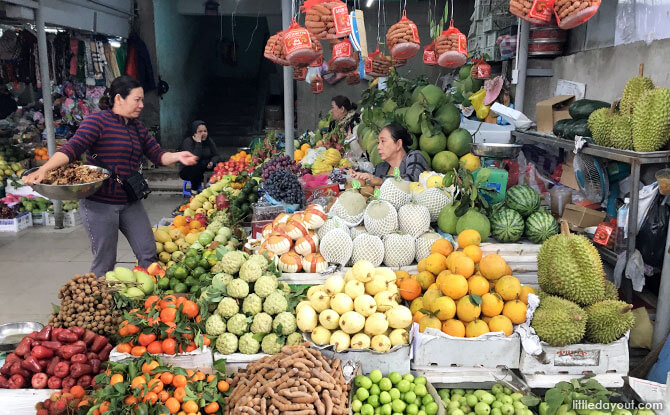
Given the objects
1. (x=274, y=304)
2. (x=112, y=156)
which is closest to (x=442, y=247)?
(x=274, y=304)

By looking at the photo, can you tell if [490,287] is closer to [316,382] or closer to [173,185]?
[316,382]

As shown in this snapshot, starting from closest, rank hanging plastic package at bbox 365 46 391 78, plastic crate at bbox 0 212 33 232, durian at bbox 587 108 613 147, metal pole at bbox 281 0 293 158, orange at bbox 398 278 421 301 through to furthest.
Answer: orange at bbox 398 278 421 301
durian at bbox 587 108 613 147
metal pole at bbox 281 0 293 158
hanging plastic package at bbox 365 46 391 78
plastic crate at bbox 0 212 33 232

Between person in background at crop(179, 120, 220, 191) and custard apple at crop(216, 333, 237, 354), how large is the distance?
5.06 metres

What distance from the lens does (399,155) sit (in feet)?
14.2

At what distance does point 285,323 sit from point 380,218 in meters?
0.90

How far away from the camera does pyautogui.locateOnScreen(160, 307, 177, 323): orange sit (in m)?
2.56

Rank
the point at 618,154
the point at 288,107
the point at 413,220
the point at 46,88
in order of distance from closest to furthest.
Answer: the point at 618,154 < the point at 413,220 < the point at 288,107 < the point at 46,88

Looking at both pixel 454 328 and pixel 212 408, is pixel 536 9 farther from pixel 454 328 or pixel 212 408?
pixel 212 408

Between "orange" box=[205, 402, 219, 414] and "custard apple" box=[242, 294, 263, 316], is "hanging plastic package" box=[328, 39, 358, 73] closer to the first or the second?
"custard apple" box=[242, 294, 263, 316]

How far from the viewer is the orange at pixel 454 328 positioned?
8.07 feet

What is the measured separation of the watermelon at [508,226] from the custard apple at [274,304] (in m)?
1.38

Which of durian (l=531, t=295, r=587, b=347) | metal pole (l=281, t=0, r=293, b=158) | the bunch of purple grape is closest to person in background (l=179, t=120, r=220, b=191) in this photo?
metal pole (l=281, t=0, r=293, b=158)

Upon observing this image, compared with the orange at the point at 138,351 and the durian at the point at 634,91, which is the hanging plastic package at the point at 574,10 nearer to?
the durian at the point at 634,91

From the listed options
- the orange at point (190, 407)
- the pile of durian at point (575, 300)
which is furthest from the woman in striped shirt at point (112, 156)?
the pile of durian at point (575, 300)
